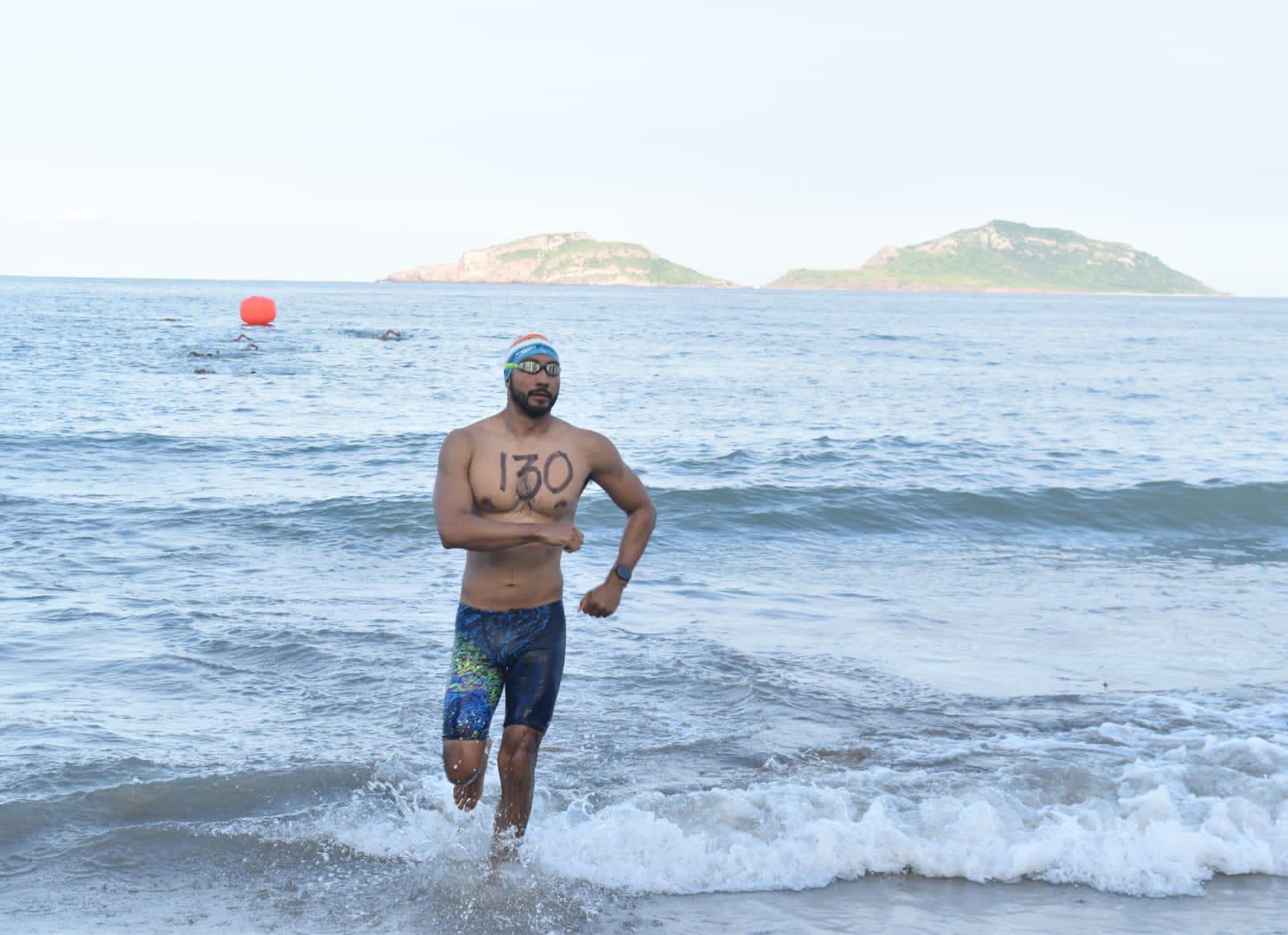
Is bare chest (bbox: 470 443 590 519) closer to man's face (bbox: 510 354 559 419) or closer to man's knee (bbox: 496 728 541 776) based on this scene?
man's face (bbox: 510 354 559 419)

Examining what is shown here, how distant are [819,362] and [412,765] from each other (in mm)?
40780

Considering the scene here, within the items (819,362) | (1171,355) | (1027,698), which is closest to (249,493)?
(1027,698)

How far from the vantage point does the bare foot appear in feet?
17.8

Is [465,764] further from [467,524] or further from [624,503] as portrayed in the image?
[624,503]

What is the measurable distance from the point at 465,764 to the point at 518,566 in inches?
35.8

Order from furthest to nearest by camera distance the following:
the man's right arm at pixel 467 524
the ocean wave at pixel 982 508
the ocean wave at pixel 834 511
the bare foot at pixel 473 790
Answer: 1. the ocean wave at pixel 982 508
2. the ocean wave at pixel 834 511
3. the bare foot at pixel 473 790
4. the man's right arm at pixel 467 524

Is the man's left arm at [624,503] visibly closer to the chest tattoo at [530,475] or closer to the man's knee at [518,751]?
the chest tattoo at [530,475]

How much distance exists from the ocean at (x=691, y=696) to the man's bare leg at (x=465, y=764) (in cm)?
39

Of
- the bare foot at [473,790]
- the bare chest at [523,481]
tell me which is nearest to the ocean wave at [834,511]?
the bare foot at [473,790]

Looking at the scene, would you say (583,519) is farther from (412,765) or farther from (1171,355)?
(1171,355)

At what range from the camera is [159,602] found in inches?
399

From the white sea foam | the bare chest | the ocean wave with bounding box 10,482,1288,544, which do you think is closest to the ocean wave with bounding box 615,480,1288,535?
the ocean wave with bounding box 10,482,1288,544

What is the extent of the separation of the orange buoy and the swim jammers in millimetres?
61163

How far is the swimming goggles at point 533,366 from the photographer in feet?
16.7
